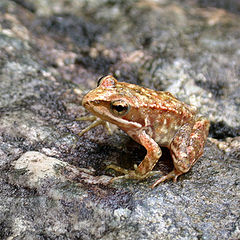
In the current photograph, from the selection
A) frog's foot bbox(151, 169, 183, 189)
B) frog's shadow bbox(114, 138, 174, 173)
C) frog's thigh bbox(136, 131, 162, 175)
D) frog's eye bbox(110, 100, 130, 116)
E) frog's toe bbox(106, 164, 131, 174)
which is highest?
frog's eye bbox(110, 100, 130, 116)

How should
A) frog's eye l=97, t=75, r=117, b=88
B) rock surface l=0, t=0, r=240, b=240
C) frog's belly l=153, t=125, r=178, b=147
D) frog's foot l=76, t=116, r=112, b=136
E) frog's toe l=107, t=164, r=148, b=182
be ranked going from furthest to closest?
frog's foot l=76, t=116, r=112, b=136 → frog's belly l=153, t=125, r=178, b=147 → frog's eye l=97, t=75, r=117, b=88 → frog's toe l=107, t=164, r=148, b=182 → rock surface l=0, t=0, r=240, b=240

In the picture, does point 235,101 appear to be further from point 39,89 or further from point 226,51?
point 39,89

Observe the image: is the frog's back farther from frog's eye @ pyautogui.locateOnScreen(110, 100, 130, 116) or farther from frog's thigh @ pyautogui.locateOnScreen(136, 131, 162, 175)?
frog's thigh @ pyautogui.locateOnScreen(136, 131, 162, 175)

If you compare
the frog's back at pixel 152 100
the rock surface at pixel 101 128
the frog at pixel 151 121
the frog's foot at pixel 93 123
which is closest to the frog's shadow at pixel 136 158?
the rock surface at pixel 101 128

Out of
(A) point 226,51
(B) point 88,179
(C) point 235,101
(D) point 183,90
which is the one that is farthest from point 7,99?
(A) point 226,51

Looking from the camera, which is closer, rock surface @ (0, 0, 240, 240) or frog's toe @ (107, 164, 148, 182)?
rock surface @ (0, 0, 240, 240)

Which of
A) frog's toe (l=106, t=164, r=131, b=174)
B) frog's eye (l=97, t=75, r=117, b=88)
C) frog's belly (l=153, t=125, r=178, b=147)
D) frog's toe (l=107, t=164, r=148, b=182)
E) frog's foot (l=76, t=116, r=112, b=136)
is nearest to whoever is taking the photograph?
frog's toe (l=107, t=164, r=148, b=182)

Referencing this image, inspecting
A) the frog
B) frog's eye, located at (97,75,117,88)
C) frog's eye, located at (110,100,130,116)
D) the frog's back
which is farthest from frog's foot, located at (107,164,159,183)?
frog's eye, located at (97,75,117,88)

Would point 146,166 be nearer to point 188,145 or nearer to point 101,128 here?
point 188,145
